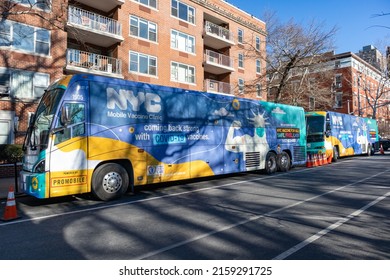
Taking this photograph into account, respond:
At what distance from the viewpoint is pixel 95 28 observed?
20531 mm

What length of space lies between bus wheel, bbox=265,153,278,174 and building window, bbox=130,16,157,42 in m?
16.2

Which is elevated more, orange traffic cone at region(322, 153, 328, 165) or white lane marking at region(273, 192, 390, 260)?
orange traffic cone at region(322, 153, 328, 165)

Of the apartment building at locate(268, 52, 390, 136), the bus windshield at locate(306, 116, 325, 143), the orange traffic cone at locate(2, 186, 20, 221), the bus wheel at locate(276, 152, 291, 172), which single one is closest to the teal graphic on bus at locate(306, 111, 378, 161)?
the bus windshield at locate(306, 116, 325, 143)

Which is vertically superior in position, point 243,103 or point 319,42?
point 319,42

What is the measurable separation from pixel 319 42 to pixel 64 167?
25845 mm

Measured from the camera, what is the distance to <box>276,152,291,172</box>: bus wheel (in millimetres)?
13727

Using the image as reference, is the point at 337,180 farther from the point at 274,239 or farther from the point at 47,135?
the point at 47,135

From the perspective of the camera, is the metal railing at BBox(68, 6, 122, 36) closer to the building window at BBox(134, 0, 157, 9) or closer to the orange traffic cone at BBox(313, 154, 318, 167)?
the building window at BBox(134, 0, 157, 9)

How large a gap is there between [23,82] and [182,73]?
13651 millimetres

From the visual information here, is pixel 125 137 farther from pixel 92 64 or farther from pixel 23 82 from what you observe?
pixel 92 64

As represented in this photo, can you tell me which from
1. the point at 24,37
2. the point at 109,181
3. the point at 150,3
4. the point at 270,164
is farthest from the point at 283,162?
the point at 150,3

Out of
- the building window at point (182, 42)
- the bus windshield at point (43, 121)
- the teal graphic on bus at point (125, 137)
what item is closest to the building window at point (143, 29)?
the building window at point (182, 42)

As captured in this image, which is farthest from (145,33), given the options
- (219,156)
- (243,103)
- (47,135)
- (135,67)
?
(47,135)

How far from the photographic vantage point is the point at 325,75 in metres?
32.1
